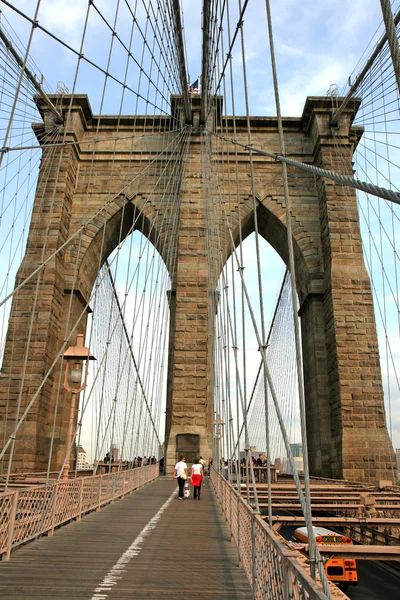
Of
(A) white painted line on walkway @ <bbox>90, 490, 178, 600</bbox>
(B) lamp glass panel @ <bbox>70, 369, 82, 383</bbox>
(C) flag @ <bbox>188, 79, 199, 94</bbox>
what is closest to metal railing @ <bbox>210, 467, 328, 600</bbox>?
(A) white painted line on walkway @ <bbox>90, 490, 178, 600</bbox>

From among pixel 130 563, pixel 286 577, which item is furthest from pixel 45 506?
pixel 286 577

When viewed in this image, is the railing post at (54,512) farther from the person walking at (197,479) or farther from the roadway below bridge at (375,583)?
the roadway below bridge at (375,583)

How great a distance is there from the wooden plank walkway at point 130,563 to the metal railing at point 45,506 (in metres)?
0.13

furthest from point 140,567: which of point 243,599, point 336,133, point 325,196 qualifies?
point 336,133

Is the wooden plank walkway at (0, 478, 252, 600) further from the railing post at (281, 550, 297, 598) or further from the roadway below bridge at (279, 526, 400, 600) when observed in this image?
the roadway below bridge at (279, 526, 400, 600)

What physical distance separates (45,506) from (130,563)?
5.36 feet

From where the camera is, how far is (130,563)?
4039 millimetres

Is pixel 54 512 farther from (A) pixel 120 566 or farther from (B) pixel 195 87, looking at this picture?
(B) pixel 195 87

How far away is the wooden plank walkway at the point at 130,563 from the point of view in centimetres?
324

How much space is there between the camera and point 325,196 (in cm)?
1700

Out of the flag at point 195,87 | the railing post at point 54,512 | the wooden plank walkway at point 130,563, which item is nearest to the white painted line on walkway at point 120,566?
the wooden plank walkway at point 130,563

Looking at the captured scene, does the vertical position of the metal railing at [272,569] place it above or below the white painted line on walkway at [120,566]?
above

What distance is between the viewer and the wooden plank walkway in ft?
10.6

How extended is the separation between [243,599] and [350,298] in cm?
1359
